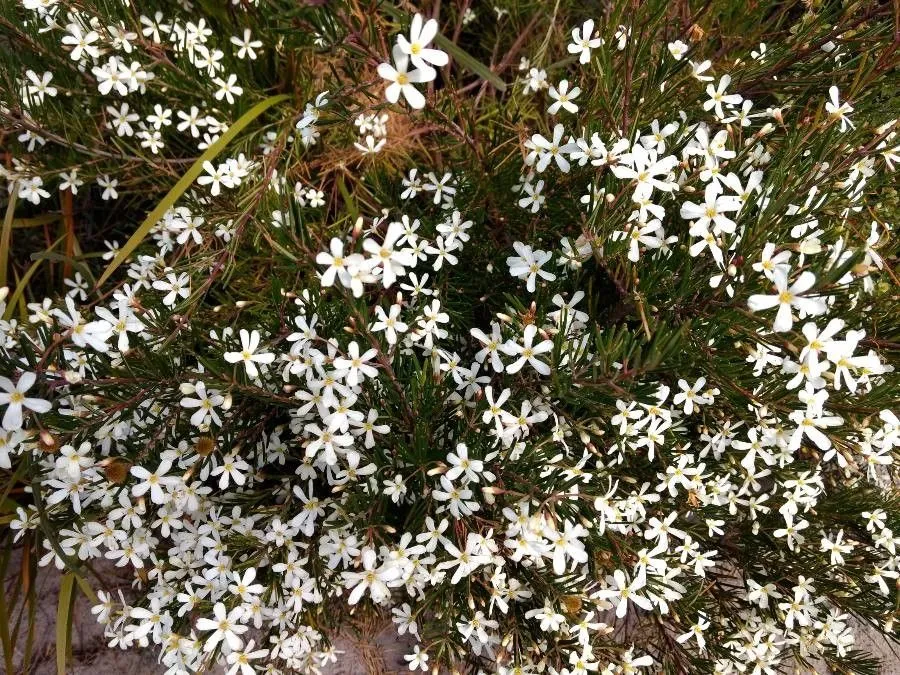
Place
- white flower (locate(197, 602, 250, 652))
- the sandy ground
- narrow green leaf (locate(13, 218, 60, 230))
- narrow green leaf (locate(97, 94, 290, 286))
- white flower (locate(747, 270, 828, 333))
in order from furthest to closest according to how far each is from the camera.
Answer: narrow green leaf (locate(13, 218, 60, 230)) → the sandy ground → narrow green leaf (locate(97, 94, 290, 286)) → white flower (locate(197, 602, 250, 652)) → white flower (locate(747, 270, 828, 333))

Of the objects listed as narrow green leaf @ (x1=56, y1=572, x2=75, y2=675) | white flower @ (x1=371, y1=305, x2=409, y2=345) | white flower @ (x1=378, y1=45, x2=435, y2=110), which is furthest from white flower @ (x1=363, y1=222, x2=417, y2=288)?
narrow green leaf @ (x1=56, y1=572, x2=75, y2=675)

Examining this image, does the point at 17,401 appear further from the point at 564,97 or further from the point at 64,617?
the point at 564,97

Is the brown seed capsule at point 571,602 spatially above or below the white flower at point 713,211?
below

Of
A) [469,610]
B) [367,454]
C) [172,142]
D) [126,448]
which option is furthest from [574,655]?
[172,142]

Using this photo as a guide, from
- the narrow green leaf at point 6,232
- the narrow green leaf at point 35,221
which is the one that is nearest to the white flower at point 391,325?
the narrow green leaf at point 6,232

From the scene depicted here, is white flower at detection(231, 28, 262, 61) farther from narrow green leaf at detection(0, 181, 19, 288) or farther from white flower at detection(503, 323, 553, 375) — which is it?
white flower at detection(503, 323, 553, 375)

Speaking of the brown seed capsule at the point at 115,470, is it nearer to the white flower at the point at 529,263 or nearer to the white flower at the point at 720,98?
the white flower at the point at 529,263

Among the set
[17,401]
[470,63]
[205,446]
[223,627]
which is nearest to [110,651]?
[223,627]

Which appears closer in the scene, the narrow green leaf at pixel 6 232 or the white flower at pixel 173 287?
the white flower at pixel 173 287
